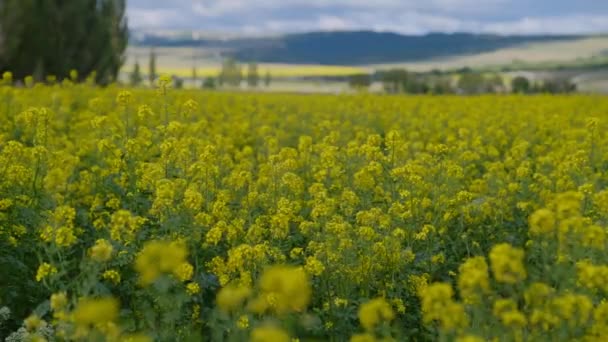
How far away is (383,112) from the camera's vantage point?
1574 centimetres

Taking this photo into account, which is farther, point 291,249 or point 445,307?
point 291,249

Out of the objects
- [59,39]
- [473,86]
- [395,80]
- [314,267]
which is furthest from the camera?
[395,80]

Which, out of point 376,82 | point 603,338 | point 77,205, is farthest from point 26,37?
point 376,82

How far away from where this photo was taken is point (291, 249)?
580 cm

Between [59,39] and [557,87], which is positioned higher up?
[59,39]

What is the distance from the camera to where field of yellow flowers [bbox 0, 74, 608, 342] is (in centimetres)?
329

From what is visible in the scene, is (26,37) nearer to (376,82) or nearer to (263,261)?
(263,261)

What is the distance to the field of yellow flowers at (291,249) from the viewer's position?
329 centimetres

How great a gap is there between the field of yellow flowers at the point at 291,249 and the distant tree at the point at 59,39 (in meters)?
20.6

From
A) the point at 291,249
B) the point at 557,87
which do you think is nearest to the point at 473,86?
the point at 557,87

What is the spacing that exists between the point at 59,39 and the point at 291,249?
26167 millimetres

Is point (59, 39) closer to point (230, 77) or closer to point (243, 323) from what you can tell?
point (243, 323)

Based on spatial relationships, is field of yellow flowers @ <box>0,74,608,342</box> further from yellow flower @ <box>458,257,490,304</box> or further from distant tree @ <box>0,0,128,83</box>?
distant tree @ <box>0,0,128,83</box>

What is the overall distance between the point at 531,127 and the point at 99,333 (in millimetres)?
10190
